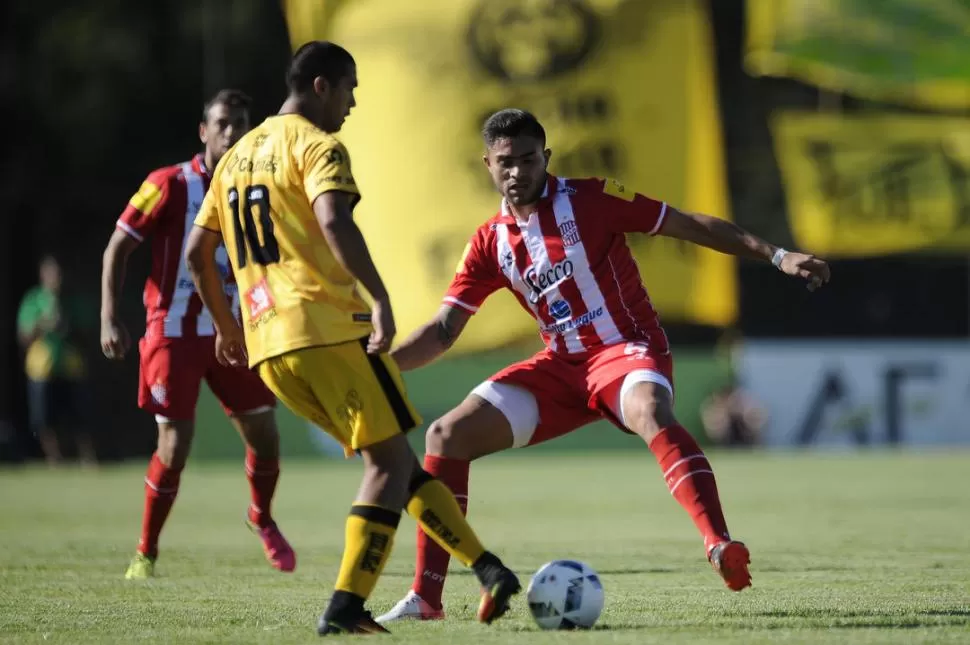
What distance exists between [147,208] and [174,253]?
0.30m

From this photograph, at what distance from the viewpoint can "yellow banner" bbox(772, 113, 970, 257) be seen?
19.4 m

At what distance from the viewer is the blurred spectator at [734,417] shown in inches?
757

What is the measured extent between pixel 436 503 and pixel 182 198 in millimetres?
2974

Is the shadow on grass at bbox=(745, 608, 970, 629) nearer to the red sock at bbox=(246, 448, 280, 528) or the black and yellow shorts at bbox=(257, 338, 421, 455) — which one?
the black and yellow shorts at bbox=(257, 338, 421, 455)

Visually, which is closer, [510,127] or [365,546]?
[365,546]

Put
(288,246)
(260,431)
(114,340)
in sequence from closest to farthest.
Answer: (288,246), (114,340), (260,431)

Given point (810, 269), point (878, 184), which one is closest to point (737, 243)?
point (810, 269)

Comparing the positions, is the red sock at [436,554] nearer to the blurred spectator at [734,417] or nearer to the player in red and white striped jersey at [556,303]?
the player in red and white striped jersey at [556,303]

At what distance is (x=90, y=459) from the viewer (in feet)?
60.6

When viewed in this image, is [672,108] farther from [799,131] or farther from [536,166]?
[536,166]

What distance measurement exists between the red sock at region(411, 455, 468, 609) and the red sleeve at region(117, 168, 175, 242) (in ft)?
→ 7.51

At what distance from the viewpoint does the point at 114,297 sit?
25.1 ft

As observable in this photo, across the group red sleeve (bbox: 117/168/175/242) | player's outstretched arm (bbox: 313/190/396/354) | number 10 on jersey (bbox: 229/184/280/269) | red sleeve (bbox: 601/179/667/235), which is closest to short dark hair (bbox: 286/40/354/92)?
number 10 on jersey (bbox: 229/184/280/269)

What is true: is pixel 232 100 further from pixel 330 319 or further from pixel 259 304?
pixel 330 319
